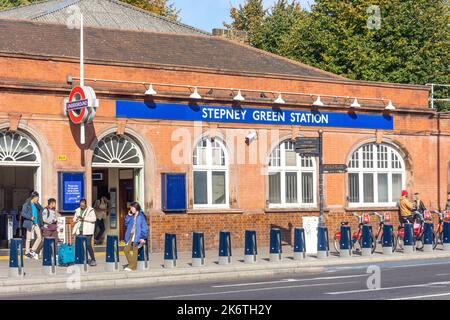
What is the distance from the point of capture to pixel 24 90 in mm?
29531

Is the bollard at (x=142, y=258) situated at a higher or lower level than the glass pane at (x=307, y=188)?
lower

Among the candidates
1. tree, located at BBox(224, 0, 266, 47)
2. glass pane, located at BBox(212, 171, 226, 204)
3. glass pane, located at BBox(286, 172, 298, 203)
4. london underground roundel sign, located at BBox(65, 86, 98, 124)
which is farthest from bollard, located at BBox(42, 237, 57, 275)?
tree, located at BBox(224, 0, 266, 47)

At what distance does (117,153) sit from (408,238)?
30.1 feet

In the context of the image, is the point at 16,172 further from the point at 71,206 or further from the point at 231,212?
the point at 231,212

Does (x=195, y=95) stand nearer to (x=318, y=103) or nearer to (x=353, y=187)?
(x=318, y=103)

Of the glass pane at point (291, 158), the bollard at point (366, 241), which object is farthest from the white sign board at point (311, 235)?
the glass pane at point (291, 158)

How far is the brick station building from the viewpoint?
30172 mm

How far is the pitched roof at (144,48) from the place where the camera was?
3272cm

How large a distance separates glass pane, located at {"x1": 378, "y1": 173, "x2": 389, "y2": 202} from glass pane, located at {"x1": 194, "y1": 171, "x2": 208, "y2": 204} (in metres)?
7.60

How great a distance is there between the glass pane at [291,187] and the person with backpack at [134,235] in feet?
38.1

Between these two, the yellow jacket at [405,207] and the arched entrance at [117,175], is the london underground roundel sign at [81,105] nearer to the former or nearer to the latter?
the arched entrance at [117,175]
